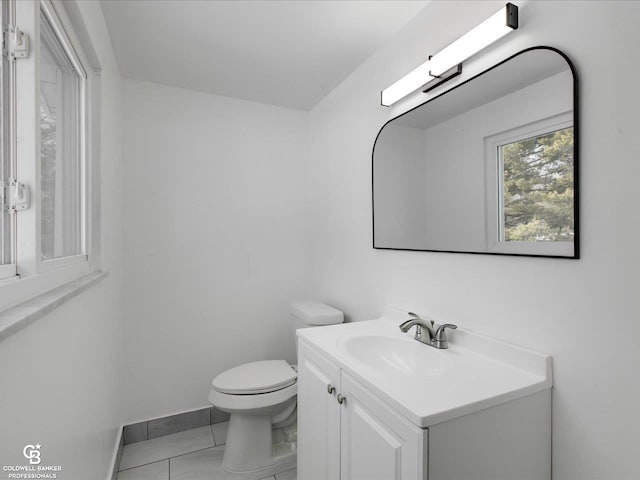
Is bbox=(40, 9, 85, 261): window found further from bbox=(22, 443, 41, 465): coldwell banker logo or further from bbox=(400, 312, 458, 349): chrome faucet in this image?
bbox=(400, 312, 458, 349): chrome faucet

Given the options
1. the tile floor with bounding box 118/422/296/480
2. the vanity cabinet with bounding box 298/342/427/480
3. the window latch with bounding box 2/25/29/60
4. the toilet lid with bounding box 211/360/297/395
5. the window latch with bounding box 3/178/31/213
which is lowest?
the tile floor with bounding box 118/422/296/480

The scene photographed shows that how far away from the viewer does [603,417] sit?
90cm

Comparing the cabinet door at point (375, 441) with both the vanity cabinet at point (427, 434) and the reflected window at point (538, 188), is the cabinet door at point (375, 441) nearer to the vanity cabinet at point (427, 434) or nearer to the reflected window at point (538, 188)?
the vanity cabinet at point (427, 434)

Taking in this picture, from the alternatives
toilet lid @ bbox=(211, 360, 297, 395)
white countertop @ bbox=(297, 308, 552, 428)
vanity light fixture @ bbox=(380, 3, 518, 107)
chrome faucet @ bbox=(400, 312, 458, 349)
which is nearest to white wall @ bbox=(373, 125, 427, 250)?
vanity light fixture @ bbox=(380, 3, 518, 107)

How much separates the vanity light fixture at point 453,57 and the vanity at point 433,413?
1.03 meters

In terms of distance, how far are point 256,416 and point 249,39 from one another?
2018mm

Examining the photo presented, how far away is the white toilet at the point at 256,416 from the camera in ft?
5.86

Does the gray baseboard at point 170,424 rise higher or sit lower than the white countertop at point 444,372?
lower

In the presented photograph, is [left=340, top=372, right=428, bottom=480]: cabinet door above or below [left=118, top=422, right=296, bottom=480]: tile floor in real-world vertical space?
above

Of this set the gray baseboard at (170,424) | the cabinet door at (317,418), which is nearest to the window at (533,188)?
the cabinet door at (317,418)

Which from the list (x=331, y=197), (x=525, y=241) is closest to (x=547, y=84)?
(x=525, y=241)

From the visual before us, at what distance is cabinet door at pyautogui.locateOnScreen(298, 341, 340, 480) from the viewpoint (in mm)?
1219

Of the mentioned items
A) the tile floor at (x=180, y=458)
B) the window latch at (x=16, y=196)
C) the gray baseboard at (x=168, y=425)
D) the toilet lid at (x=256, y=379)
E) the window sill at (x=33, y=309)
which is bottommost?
the tile floor at (x=180, y=458)

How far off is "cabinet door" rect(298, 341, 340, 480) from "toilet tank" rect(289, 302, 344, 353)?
51 centimetres
